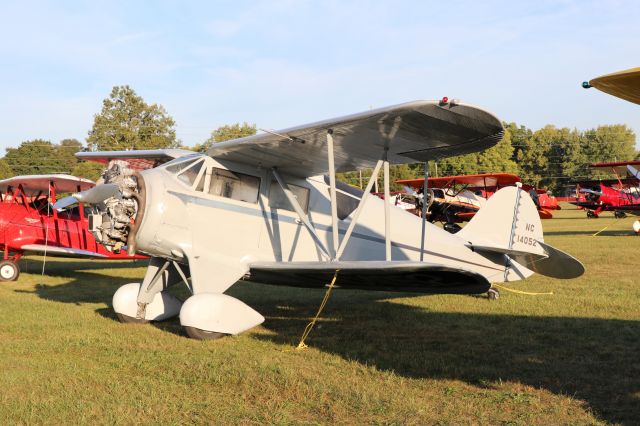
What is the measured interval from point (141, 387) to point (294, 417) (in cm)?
143

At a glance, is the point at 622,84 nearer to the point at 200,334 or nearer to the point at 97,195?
the point at 200,334

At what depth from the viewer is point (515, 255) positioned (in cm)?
873

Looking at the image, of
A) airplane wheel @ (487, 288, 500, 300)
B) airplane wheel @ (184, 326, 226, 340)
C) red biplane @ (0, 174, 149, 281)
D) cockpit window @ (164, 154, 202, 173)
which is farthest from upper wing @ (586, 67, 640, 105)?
red biplane @ (0, 174, 149, 281)

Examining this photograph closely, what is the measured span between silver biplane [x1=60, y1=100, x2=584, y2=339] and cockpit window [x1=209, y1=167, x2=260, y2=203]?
0.01 m

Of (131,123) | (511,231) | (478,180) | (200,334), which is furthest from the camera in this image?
(131,123)

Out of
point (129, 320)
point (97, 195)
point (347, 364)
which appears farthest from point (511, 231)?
point (97, 195)

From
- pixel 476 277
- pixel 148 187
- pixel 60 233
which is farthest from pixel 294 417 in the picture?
pixel 60 233

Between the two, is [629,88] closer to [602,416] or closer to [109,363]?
[602,416]

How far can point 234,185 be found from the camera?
7.46 metres

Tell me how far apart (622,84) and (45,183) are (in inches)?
571

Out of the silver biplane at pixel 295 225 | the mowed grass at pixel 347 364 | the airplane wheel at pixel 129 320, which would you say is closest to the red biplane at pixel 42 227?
the mowed grass at pixel 347 364

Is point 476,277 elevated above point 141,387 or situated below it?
above

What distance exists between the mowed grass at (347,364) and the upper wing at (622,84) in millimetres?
2144

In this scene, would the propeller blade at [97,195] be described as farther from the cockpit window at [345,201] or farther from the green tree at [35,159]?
the green tree at [35,159]
